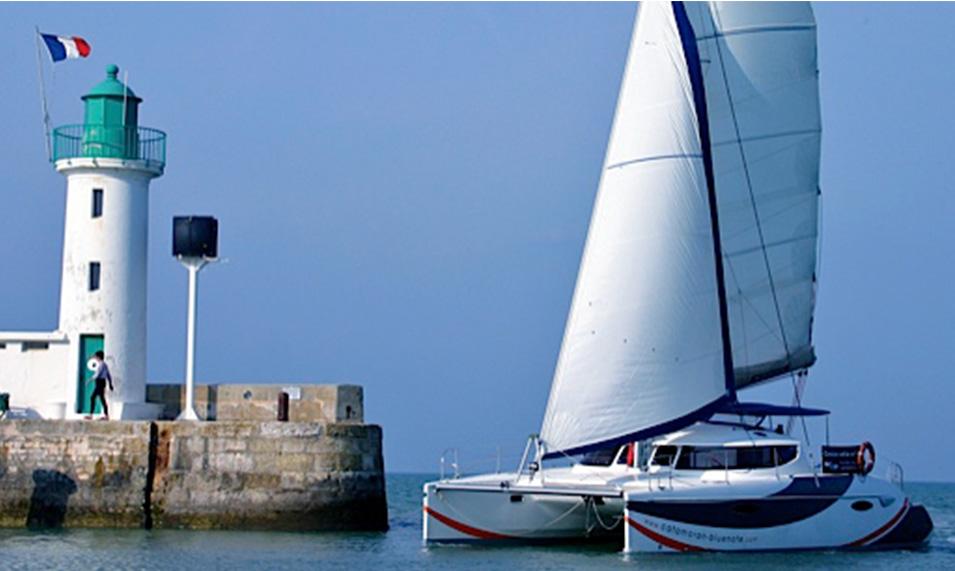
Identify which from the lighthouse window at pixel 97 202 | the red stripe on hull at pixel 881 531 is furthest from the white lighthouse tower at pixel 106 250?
the red stripe on hull at pixel 881 531

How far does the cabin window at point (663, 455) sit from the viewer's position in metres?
25.1

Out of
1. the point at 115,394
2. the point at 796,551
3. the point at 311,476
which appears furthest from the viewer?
the point at 115,394

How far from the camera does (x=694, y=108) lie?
83.7 feet

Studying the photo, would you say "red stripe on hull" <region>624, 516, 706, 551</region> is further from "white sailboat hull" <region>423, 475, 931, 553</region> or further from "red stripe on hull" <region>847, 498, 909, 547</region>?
"red stripe on hull" <region>847, 498, 909, 547</region>

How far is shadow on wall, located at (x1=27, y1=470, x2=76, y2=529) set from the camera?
27.5 m

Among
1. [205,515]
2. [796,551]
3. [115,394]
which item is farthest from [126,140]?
[796,551]

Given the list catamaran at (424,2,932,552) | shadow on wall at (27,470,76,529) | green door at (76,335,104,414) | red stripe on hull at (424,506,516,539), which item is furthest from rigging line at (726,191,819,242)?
shadow on wall at (27,470,76,529)

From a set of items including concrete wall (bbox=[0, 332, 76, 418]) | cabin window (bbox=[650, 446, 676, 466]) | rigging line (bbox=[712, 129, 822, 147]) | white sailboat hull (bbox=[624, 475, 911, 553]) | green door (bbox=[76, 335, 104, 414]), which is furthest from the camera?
concrete wall (bbox=[0, 332, 76, 418])

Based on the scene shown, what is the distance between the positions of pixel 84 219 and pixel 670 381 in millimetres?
10744

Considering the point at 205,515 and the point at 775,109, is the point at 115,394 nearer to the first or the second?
the point at 205,515

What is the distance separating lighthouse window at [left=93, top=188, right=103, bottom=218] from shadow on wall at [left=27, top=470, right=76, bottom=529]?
460 centimetres

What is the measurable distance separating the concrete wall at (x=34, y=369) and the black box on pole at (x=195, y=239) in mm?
2549

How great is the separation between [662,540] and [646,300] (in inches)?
135

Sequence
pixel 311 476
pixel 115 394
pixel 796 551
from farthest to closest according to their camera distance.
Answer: pixel 115 394
pixel 311 476
pixel 796 551
